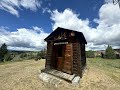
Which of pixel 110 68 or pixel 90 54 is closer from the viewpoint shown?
pixel 110 68

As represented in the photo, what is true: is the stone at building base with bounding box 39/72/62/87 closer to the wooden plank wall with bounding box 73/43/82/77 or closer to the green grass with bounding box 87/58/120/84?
the wooden plank wall with bounding box 73/43/82/77

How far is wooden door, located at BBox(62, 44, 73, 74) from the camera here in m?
12.2

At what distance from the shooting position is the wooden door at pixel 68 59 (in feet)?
39.9

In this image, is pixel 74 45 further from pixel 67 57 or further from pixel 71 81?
pixel 71 81

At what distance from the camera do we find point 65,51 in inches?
504

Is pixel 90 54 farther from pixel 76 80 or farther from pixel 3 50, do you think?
pixel 76 80

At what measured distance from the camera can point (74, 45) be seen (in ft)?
39.9

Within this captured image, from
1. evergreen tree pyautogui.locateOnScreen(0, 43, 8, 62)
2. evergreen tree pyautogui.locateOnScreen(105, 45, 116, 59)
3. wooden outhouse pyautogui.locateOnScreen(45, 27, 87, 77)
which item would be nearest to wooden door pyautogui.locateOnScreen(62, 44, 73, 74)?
wooden outhouse pyautogui.locateOnScreen(45, 27, 87, 77)

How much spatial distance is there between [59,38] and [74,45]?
1.81 m

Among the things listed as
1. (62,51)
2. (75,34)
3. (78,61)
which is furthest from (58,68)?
(75,34)

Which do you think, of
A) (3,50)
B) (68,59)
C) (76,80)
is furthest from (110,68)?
(3,50)

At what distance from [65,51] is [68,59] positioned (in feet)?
2.75

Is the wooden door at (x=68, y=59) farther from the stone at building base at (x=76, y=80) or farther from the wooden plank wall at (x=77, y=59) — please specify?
the stone at building base at (x=76, y=80)

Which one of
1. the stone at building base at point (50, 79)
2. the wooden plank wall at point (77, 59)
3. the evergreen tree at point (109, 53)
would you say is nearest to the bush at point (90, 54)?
the evergreen tree at point (109, 53)
